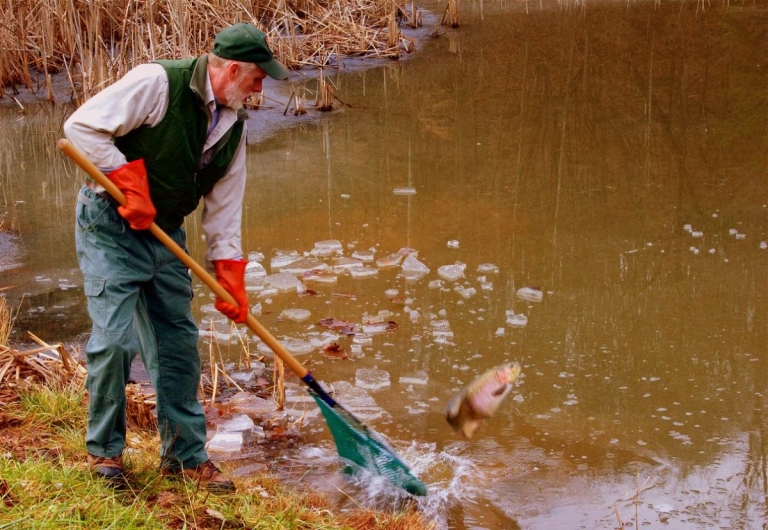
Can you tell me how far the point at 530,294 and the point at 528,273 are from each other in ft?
1.18

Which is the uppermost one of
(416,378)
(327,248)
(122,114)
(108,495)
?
(122,114)

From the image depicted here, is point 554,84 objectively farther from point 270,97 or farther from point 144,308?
point 144,308

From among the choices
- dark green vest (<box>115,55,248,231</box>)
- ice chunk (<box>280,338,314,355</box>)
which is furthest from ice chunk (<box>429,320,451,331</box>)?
dark green vest (<box>115,55,248,231</box>)

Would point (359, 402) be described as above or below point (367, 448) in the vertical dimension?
below

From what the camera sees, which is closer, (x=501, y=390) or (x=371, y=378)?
(x=501, y=390)

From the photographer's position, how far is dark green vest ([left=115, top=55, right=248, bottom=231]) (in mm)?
3182

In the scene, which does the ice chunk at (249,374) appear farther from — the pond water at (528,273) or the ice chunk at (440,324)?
the ice chunk at (440,324)

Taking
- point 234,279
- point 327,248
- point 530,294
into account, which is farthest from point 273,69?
point 327,248

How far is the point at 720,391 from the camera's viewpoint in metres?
4.75

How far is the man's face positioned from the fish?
1.56 meters

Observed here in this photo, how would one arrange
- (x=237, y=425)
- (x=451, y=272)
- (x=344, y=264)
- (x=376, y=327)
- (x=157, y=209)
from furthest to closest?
A: 1. (x=344, y=264)
2. (x=451, y=272)
3. (x=376, y=327)
4. (x=237, y=425)
5. (x=157, y=209)

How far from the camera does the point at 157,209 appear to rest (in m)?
3.33

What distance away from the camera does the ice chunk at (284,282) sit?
603cm

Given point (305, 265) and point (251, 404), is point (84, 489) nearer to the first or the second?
point (251, 404)
